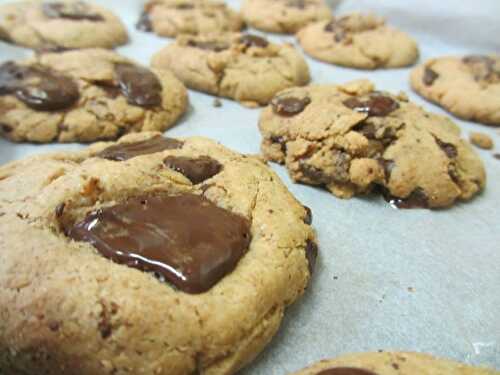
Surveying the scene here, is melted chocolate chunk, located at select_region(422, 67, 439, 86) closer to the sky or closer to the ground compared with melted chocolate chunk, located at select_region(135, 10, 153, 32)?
closer to the sky

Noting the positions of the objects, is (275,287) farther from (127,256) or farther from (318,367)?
(127,256)

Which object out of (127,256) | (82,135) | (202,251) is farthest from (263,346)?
(82,135)

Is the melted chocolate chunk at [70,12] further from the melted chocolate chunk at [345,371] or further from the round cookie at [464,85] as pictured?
the melted chocolate chunk at [345,371]

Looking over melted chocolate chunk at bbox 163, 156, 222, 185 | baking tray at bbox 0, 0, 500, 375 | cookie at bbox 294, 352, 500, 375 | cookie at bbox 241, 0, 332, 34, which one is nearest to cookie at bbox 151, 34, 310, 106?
baking tray at bbox 0, 0, 500, 375

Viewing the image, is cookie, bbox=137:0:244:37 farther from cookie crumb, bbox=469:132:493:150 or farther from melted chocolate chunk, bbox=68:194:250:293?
melted chocolate chunk, bbox=68:194:250:293

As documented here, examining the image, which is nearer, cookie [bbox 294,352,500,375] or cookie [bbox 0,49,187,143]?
cookie [bbox 294,352,500,375]
